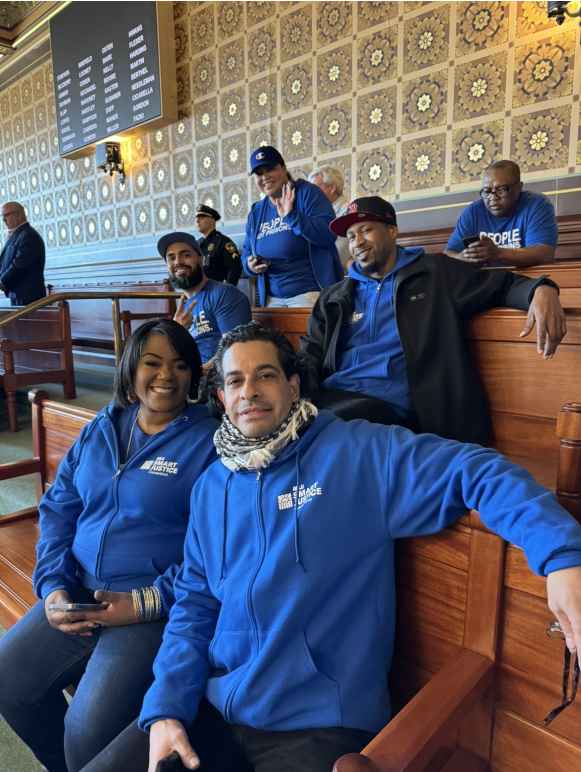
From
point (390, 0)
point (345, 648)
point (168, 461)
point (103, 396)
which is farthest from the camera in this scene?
point (103, 396)

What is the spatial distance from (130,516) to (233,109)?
4709mm

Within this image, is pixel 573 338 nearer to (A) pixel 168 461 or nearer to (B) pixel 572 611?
(B) pixel 572 611

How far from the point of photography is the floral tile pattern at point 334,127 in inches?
167

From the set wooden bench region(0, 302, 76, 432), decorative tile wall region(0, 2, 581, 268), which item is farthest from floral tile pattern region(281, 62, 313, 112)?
wooden bench region(0, 302, 76, 432)

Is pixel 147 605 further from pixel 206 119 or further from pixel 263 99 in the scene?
pixel 206 119

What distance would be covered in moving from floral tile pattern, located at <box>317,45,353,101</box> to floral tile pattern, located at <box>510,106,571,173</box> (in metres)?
1.45

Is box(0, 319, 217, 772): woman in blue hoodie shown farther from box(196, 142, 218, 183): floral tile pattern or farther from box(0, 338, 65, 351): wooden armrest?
box(196, 142, 218, 183): floral tile pattern

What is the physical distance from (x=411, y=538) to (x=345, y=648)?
0.74ft

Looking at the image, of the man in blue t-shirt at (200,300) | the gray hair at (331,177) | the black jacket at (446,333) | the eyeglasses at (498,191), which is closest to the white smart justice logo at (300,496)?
→ the black jacket at (446,333)

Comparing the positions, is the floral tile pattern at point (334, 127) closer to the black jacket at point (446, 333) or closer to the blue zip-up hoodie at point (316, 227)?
the blue zip-up hoodie at point (316, 227)

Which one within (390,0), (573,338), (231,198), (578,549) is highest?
(390,0)

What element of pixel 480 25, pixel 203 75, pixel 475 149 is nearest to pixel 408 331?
pixel 475 149

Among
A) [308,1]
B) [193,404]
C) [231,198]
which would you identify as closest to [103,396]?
[231,198]

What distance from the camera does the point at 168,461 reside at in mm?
1366
